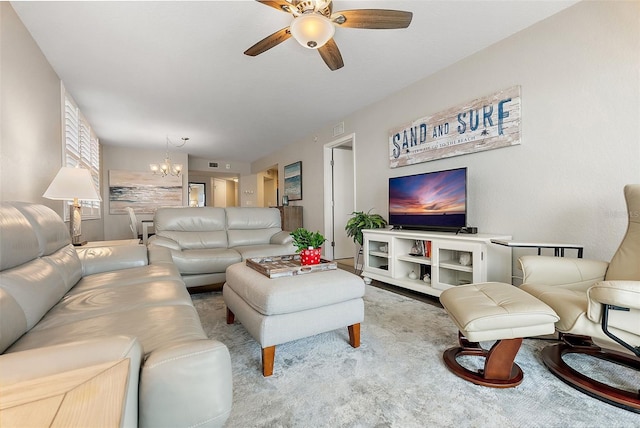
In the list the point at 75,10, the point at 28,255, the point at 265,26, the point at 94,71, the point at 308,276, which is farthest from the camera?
the point at 94,71

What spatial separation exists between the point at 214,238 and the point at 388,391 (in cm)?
285

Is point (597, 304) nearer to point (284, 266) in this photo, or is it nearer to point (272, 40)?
point (284, 266)

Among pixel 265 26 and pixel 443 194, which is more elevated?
pixel 265 26

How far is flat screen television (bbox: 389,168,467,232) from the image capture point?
8.63 ft

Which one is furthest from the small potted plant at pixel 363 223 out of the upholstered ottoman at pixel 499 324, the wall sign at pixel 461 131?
the upholstered ottoman at pixel 499 324

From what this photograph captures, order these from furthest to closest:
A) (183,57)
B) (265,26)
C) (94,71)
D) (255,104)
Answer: (255,104)
(94,71)
(183,57)
(265,26)

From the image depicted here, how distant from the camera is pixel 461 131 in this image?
2.78m

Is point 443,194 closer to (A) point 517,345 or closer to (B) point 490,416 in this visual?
(A) point 517,345

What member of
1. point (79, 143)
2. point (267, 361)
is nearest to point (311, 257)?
point (267, 361)

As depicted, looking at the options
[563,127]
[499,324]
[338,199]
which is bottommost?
[499,324]

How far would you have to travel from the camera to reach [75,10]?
6.75 ft

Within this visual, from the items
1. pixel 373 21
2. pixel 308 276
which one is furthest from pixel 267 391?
pixel 373 21

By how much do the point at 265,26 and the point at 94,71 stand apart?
6.88 feet

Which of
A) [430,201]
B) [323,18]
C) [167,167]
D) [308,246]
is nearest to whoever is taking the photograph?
[323,18]
